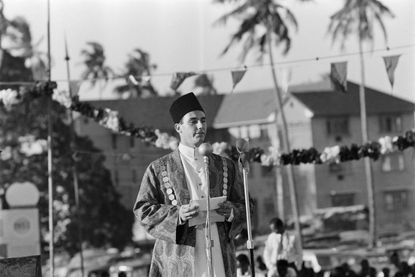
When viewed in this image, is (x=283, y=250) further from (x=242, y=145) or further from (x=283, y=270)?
(x=242, y=145)

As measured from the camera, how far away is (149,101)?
153 ft

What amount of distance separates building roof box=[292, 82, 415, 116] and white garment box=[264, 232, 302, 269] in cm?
4400

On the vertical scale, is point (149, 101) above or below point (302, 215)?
above

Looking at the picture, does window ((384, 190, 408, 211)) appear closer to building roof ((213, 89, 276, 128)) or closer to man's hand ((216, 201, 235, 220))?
building roof ((213, 89, 276, 128))

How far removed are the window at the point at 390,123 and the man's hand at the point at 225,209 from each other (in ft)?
169

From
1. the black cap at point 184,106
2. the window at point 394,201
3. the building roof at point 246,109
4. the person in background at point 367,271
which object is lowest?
the person in background at point 367,271

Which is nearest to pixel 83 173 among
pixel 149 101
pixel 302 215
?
pixel 149 101

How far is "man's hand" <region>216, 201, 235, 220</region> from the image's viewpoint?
6594 mm

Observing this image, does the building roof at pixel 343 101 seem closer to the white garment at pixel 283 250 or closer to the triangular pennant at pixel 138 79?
the triangular pennant at pixel 138 79

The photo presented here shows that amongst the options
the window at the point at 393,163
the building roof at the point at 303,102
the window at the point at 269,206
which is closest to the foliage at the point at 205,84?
the building roof at the point at 303,102

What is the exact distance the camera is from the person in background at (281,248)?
12391mm

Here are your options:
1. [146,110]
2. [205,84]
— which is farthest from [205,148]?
[205,84]

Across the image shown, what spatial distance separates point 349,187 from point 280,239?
4474 centimetres

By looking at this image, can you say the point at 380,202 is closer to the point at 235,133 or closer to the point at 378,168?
the point at 378,168
